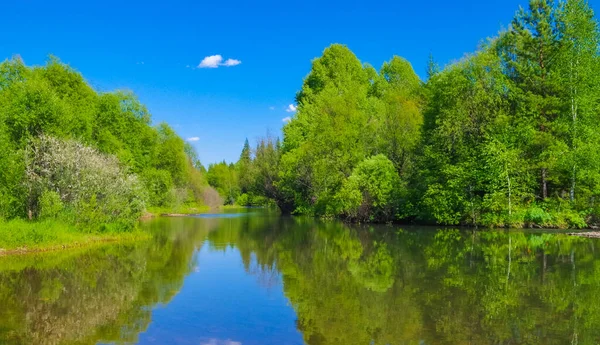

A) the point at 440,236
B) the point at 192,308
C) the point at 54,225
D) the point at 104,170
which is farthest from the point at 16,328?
the point at 440,236

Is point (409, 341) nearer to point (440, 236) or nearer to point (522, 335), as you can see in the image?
point (522, 335)

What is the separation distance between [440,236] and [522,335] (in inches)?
846

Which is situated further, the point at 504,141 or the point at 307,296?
the point at 504,141

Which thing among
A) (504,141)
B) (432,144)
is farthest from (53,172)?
(504,141)

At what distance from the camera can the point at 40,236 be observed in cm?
2258

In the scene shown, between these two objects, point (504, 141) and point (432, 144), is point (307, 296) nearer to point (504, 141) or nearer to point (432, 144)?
point (504, 141)

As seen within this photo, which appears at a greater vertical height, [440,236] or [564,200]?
[564,200]

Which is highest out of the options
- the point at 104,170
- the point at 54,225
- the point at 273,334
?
the point at 104,170

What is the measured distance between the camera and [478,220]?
123 feet

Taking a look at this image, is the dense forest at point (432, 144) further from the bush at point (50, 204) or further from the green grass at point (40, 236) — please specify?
the green grass at point (40, 236)

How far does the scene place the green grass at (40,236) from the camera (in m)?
21.4

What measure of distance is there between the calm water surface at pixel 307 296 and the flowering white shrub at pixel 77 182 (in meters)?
5.20

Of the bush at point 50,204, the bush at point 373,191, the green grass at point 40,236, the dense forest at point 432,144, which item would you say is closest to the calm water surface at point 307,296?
the green grass at point 40,236

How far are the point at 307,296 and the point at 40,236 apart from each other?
1617 centimetres
